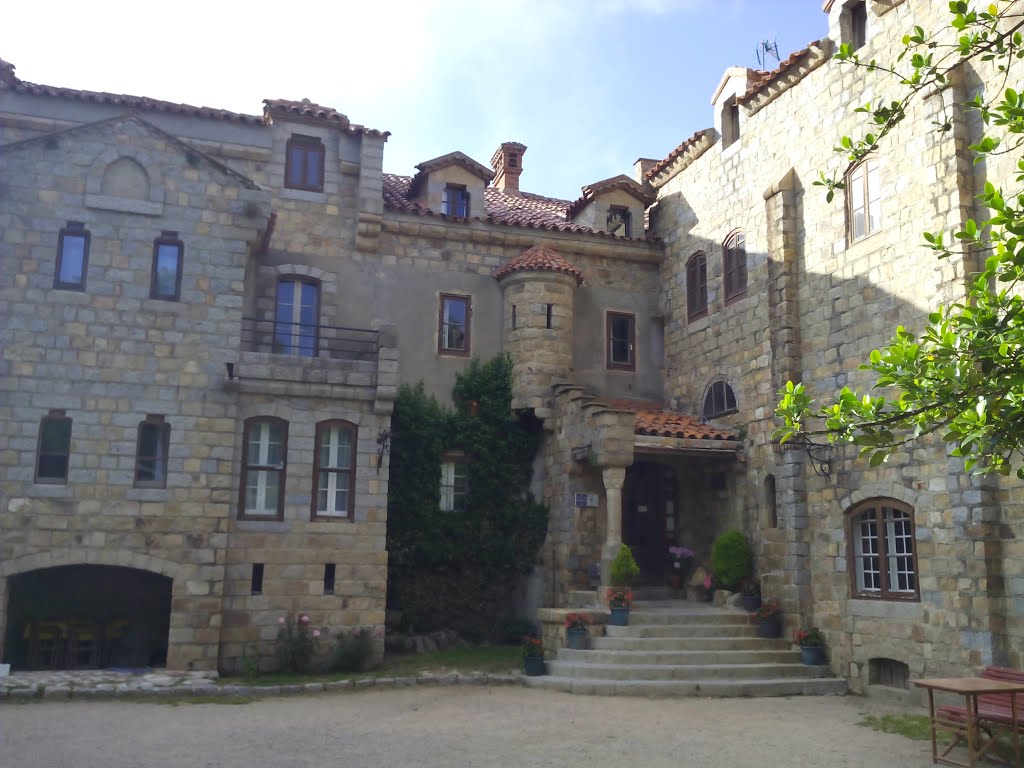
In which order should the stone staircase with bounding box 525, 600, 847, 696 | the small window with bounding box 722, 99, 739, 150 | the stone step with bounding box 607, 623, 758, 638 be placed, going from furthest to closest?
1. the small window with bounding box 722, 99, 739, 150
2. the stone step with bounding box 607, 623, 758, 638
3. the stone staircase with bounding box 525, 600, 847, 696

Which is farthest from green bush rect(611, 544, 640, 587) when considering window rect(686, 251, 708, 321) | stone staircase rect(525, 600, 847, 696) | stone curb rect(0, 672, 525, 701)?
window rect(686, 251, 708, 321)

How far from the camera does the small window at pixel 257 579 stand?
48.4 ft

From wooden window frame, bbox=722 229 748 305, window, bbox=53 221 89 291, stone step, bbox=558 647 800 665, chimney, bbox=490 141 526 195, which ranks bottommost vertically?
stone step, bbox=558 647 800 665

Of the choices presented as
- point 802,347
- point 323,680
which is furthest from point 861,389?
point 323,680

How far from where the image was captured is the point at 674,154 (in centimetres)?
1945

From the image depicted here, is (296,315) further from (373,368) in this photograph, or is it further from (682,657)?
(682,657)

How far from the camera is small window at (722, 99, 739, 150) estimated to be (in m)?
17.9

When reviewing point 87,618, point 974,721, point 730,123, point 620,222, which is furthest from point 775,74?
point 87,618

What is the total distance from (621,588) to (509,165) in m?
12.7

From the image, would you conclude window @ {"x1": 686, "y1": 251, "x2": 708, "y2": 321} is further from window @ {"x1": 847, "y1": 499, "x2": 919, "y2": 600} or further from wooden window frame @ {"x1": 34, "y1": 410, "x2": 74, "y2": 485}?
wooden window frame @ {"x1": 34, "y1": 410, "x2": 74, "y2": 485}

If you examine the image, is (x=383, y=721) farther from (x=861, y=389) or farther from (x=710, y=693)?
(x=861, y=389)

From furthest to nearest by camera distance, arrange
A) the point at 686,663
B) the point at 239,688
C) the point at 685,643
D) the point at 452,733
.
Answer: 1. the point at 685,643
2. the point at 686,663
3. the point at 239,688
4. the point at 452,733

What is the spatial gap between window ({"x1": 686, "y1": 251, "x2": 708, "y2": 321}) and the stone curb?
320 inches

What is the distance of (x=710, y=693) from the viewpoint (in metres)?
13.2
